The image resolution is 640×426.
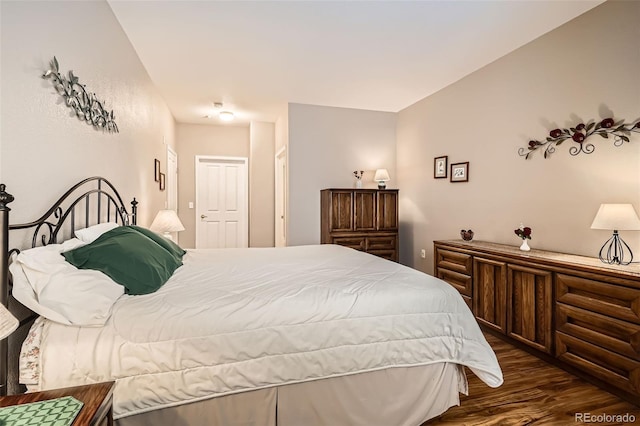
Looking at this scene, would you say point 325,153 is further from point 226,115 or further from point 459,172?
point 459,172

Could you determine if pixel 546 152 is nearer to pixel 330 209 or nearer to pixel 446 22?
pixel 446 22

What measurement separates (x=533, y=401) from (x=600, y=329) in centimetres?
66

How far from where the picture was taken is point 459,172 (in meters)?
3.91

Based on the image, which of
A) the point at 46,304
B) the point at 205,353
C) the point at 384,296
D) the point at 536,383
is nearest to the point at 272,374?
the point at 205,353


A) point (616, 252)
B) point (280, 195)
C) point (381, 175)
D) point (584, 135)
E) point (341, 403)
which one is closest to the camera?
point (341, 403)

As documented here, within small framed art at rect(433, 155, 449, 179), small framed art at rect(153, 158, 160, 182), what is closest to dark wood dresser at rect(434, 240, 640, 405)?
small framed art at rect(433, 155, 449, 179)

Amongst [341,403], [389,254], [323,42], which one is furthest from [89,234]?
[389,254]

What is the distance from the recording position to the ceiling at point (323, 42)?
2.48m

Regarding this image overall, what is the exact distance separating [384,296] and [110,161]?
233 centimetres

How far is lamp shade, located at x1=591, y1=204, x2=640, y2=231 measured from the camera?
2.06m

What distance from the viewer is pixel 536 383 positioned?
2201mm

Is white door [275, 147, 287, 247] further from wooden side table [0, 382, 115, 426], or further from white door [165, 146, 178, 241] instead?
wooden side table [0, 382, 115, 426]
